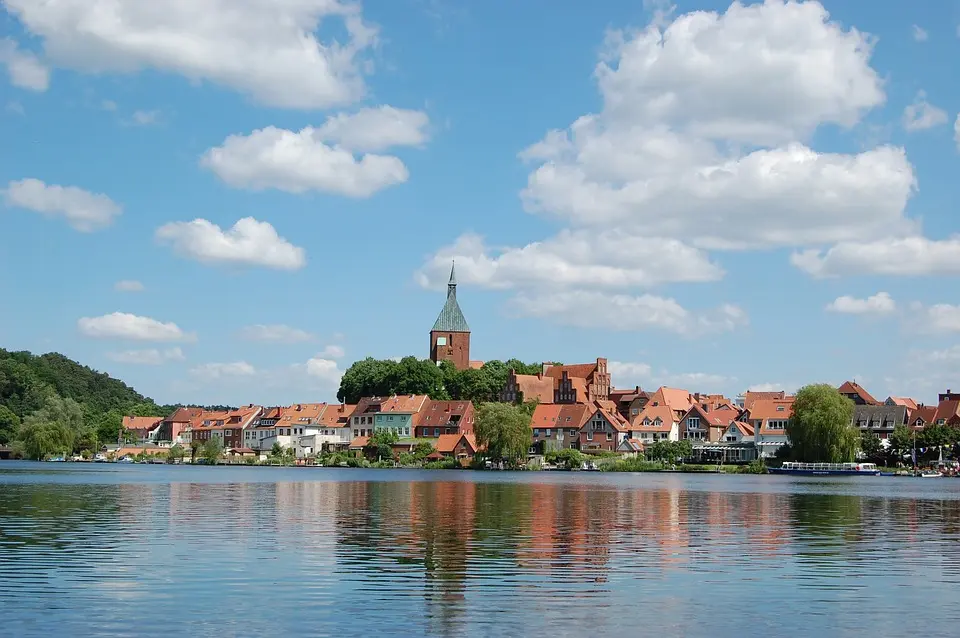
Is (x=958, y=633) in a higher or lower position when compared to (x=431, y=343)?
lower

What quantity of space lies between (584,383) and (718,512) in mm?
116849

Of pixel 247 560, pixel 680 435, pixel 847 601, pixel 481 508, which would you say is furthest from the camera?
pixel 680 435

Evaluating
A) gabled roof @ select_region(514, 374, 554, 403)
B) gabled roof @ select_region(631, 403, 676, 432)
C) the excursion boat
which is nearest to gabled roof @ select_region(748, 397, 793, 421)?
gabled roof @ select_region(631, 403, 676, 432)

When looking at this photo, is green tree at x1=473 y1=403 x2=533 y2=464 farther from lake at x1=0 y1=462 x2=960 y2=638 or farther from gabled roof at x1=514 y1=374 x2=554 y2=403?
lake at x1=0 y1=462 x2=960 y2=638

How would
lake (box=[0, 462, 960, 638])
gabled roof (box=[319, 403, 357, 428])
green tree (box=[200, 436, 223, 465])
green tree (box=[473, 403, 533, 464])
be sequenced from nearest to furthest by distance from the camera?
lake (box=[0, 462, 960, 638]) → green tree (box=[473, 403, 533, 464]) → green tree (box=[200, 436, 223, 465]) → gabled roof (box=[319, 403, 357, 428])

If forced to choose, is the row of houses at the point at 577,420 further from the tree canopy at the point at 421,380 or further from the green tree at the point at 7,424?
the green tree at the point at 7,424

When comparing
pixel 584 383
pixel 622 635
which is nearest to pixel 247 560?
pixel 622 635

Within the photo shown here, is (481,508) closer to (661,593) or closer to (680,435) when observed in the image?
(661,593)

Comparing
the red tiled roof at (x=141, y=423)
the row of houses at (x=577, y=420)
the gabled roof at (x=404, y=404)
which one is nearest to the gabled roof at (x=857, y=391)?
the row of houses at (x=577, y=420)

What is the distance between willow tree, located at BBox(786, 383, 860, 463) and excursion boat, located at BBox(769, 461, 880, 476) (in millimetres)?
1453

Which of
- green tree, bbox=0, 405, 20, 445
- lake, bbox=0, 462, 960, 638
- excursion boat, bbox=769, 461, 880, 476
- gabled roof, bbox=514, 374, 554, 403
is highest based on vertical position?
gabled roof, bbox=514, 374, 554, 403

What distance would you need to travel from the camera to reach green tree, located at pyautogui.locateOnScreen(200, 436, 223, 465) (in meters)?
140

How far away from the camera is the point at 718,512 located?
152 ft

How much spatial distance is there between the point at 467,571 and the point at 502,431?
8644 cm
